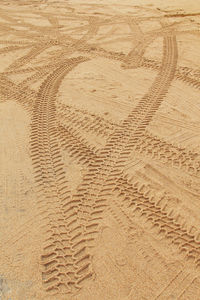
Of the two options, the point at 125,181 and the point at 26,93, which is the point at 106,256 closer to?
the point at 125,181

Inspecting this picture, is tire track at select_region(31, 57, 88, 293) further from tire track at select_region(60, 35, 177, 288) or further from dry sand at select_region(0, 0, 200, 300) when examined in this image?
tire track at select_region(60, 35, 177, 288)

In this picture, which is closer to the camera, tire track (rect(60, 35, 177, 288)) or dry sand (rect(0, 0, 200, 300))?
dry sand (rect(0, 0, 200, 300))

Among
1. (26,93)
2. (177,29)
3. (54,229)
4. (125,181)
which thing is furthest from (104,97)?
(177,29)

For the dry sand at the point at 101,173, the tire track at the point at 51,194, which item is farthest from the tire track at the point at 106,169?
the tire track at the point at 51,194

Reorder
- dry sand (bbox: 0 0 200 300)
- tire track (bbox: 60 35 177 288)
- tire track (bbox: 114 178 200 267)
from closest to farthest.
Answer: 1. dry sand (bbox: 0 0 200 300)
2. tire track (bbox: 114 178 200 267)
3. tire track (bbox: 60 35 177 288)

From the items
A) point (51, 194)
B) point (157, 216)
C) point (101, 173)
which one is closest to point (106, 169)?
point (101, 173)

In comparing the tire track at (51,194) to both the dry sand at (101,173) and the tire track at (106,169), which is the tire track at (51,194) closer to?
the dry sand at (101,173)

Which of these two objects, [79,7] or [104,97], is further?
[79,7]

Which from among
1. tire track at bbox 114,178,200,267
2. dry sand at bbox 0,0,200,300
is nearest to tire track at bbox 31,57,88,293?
dry sand at bbox 0,0,200,300

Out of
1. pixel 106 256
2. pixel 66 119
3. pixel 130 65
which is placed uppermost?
pixel 130 65
